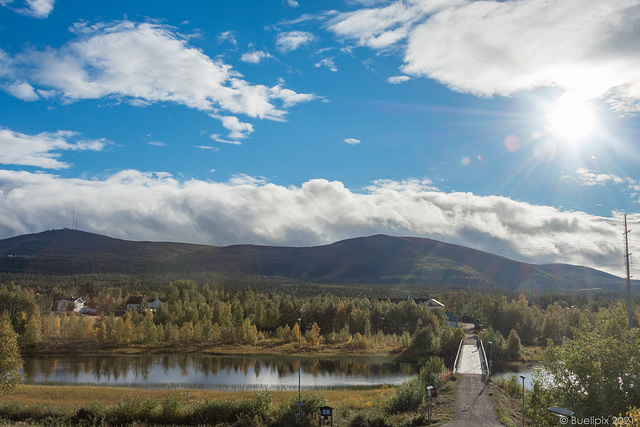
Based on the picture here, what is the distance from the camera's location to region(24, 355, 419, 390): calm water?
193 feet

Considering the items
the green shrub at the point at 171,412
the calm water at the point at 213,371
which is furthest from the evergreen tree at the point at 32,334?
the green shrub at the point at 171,412

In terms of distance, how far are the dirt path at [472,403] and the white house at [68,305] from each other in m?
108

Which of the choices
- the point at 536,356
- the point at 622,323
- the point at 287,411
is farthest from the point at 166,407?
the point at 536,356

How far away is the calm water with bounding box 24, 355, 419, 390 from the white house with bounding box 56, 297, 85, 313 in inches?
2047

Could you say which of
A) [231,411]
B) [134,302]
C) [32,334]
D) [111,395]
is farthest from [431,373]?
[134,302]

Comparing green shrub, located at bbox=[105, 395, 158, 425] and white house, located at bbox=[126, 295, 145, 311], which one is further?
white house, located at bbox=[126, 295, 145, 311]

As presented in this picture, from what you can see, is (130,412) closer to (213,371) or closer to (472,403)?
(472,403)

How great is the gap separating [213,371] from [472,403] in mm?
41062

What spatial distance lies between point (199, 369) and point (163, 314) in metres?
37.9

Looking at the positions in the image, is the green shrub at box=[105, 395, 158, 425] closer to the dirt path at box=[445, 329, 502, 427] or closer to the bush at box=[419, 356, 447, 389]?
the dirt path at box=[445, 329, 502, 427]

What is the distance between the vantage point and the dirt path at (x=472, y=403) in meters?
32.6

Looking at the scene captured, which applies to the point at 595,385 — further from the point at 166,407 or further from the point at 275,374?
the point at 275,374

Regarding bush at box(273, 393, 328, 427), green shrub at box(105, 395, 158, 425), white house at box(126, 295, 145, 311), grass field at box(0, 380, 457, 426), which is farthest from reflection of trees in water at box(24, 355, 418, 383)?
white house at box(126, 295, 145, 311)

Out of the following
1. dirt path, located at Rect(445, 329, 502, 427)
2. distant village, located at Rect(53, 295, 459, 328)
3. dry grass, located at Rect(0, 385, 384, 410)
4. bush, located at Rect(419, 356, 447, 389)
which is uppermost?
distant village, located at Rect(53, 295, 459, 328)
